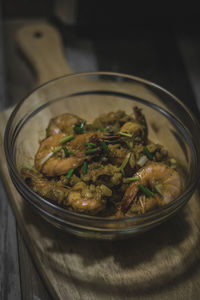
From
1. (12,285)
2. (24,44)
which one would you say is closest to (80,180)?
(12,285)

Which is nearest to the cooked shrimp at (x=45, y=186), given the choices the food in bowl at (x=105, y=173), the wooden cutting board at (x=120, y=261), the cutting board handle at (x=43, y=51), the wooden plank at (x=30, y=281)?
the food in bowl at (x=105, y=173)

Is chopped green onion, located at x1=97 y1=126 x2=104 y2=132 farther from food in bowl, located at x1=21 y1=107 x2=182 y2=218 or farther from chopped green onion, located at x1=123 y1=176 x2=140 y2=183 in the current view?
chopped green onion, located at x1=123 y1=176 x2=140 y2=183

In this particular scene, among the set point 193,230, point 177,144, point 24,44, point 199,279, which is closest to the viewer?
point 199,279

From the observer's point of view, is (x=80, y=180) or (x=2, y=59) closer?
(x=80, y=180)

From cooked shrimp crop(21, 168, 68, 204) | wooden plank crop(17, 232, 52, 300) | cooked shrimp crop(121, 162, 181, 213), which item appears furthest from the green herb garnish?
wooden plank crop(17, 232, 52, 300)

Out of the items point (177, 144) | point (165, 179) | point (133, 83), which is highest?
point (133, 83)

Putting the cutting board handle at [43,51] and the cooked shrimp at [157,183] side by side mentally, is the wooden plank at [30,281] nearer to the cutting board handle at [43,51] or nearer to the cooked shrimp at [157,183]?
the cooked shrimp at [157,183]

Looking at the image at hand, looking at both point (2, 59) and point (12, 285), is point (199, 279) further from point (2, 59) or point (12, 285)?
point (2, 59)
